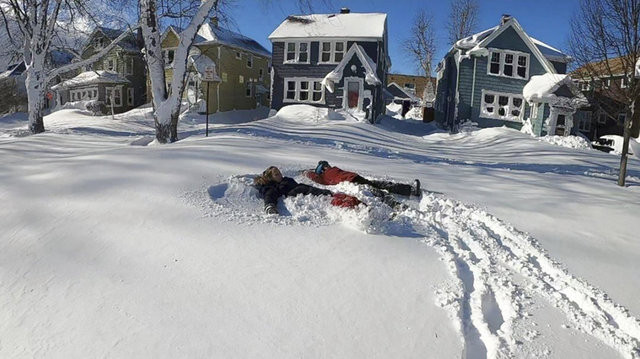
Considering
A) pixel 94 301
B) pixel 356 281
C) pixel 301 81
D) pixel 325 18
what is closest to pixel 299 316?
pixel 356 281

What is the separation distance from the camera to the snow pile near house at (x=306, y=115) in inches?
882

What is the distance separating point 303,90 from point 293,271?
24.8 metres

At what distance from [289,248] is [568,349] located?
2.19 m

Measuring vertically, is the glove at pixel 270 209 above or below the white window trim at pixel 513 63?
below

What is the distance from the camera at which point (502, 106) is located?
24.6 metres

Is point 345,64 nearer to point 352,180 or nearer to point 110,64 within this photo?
point 352,180

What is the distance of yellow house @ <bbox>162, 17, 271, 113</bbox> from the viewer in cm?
2930

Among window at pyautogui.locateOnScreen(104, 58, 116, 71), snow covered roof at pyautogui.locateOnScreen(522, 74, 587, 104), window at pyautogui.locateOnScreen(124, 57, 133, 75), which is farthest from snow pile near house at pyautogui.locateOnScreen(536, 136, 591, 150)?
window at pyautogui.locateOnScreen(104, 58, 116, 71)

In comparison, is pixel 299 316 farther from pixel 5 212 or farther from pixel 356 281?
pixel 5 212

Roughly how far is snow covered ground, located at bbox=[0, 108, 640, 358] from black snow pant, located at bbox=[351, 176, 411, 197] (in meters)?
0.25

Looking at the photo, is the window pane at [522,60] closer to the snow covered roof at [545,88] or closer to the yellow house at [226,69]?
the snow covered roof at [545,88]

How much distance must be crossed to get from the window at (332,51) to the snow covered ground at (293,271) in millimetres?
22081

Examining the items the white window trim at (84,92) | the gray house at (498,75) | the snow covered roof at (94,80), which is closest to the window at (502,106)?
the gray house at (498,75)

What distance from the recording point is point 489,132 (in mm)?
21203
